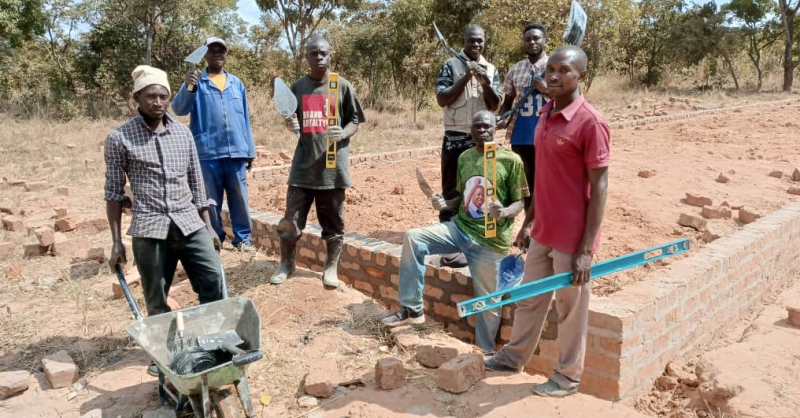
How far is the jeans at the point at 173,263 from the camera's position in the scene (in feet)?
10.5

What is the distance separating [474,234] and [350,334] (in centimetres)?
103

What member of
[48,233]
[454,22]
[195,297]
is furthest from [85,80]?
[195,297]

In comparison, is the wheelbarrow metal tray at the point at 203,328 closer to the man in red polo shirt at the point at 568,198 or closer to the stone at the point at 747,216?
the man in red polo shirt at the point at 568,198

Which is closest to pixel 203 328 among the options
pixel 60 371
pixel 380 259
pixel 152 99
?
pixel 60 371

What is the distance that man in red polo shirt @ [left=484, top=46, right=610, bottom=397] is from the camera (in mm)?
2734

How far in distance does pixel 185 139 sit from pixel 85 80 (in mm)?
15788

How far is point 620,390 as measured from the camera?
3338mm

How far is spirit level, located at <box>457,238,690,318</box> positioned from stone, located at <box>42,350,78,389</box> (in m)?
2.23

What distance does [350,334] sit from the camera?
3844 millimetres

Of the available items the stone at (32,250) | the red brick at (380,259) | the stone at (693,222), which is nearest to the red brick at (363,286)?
the red brick at (380,259)

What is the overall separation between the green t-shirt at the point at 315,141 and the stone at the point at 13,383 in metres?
2.00

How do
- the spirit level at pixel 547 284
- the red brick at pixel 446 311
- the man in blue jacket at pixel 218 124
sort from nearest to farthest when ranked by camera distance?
the spirit level at pixel 547 284 < the red brick at pixel 446 311 < the man in blue jacket at pixel 218 124

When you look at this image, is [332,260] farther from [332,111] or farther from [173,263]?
[173,263]

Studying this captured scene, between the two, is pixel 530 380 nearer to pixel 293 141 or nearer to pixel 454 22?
pixel 293 141
